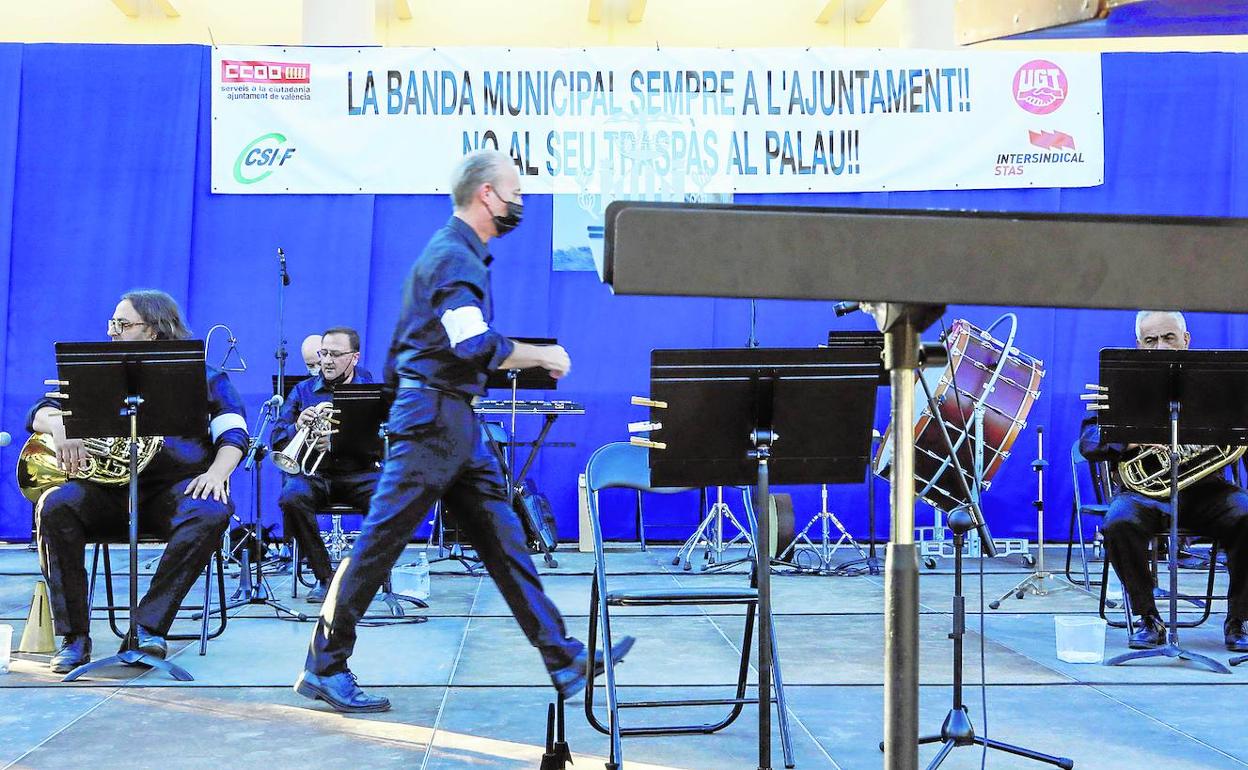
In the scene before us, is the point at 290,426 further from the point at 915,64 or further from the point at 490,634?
the point at 915,64

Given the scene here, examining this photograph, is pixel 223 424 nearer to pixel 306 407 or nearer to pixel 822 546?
pixel 306 407

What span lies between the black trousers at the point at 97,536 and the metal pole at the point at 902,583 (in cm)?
396

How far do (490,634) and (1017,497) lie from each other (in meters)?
4.93

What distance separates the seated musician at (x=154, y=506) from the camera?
4.68 metres

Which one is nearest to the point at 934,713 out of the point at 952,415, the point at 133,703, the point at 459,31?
the point at 133,703

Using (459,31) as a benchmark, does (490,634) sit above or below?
below

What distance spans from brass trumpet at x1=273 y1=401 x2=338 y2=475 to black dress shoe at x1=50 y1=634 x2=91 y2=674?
160 centimetres

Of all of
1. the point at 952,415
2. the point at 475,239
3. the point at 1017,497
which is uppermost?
the point at 475,239

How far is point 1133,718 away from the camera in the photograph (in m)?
3.95

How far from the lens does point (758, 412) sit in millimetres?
3320

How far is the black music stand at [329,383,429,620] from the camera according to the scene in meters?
6.40

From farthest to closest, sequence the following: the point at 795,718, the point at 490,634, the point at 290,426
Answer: the point at 290,426
the point at 490,634
the point at 795,718

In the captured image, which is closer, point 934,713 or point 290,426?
point 934,713

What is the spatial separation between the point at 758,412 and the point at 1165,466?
9.41ft
